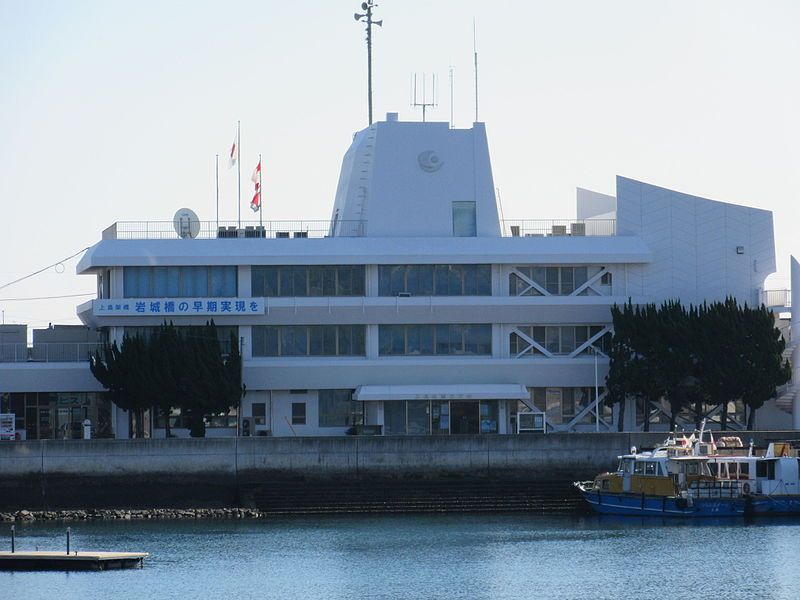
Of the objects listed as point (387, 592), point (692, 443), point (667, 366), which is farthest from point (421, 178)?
point (387, 592)

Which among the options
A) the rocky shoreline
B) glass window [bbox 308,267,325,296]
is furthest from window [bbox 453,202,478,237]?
the rocky shoreline

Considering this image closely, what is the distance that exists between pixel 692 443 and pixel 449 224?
17968 mm

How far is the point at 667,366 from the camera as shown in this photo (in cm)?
8319

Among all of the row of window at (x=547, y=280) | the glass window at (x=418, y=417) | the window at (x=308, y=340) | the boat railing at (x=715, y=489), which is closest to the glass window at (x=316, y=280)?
A: the window at (x=308, y=340)

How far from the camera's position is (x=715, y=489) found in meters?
72.7

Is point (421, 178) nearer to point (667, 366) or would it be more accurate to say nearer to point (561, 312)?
point (561, 312)

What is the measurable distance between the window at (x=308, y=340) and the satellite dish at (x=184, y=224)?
5329 millimetres

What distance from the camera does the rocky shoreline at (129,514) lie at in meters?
73.2

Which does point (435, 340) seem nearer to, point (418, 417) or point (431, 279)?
point (431, 279)

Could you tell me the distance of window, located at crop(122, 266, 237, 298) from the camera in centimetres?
8356

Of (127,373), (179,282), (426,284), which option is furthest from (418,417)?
(127,373)

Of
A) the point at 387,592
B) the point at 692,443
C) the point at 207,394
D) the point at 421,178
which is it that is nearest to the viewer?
the point at 387,592

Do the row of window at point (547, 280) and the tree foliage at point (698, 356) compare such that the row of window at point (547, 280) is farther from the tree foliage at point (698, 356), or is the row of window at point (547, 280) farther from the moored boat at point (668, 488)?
the moored boat at point (668, 488)

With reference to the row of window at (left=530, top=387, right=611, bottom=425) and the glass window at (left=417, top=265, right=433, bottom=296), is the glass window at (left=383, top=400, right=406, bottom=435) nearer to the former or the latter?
the glass window at (left=417, top=265, right=433, bottom=296)
